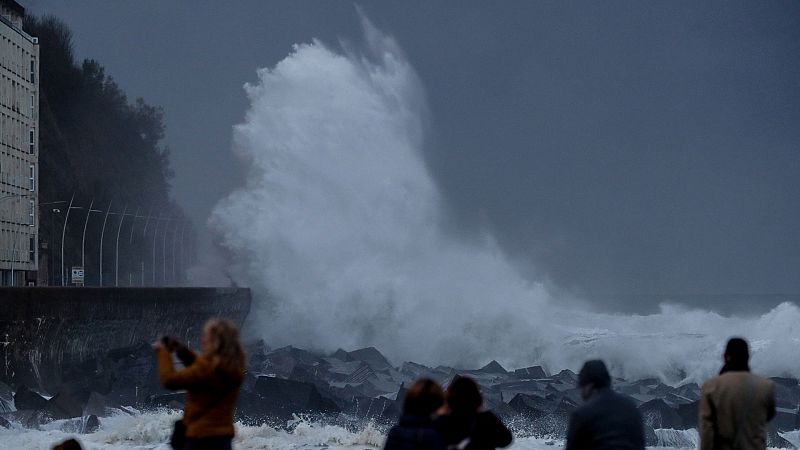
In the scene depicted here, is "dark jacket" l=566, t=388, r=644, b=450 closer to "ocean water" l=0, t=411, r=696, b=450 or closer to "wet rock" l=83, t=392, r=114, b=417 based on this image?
"ocean water" l=0, t=411, r=696, b=450

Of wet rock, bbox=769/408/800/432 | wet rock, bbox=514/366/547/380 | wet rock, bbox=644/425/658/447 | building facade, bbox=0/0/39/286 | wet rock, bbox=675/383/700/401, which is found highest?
building facade, bbox=0/0/39/286

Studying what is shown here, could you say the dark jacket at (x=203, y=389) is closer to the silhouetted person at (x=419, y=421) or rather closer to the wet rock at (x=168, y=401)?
the silhouetted person at (x=419, y=421)

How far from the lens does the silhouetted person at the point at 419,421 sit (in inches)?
235

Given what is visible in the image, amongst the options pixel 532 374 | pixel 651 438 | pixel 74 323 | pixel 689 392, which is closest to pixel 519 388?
pixel 689 392

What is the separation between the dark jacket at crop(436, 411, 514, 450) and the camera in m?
6.48

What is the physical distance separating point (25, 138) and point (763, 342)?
3209 cm

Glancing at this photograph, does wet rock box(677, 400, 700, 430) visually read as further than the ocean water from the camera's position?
Yes

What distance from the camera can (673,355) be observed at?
3731 cm

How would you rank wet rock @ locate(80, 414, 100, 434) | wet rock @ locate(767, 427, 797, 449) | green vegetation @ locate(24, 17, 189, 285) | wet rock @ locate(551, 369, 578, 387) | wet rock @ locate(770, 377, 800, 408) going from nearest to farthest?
wet rock @ locate(767, 427, 797, 449) → wet rock @ locate(80, 414, 100, 434) → wet rock @ locate(770, 377, 800, 408) → wet rock @ locate(551, 369, 578, 387) → green vegetation @ locate(24, 17, 189, 285)

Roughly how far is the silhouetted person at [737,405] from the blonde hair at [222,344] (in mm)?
2785

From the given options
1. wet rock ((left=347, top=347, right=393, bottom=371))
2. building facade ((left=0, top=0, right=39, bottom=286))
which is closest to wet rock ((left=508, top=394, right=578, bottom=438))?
wet rock ((left=347, top=347, right=393, bottom=371))

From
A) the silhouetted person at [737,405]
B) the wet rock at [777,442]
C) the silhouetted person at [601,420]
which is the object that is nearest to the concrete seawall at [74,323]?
the wet rock at [777,442]

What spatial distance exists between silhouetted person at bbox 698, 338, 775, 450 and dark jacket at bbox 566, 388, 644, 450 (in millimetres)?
1157

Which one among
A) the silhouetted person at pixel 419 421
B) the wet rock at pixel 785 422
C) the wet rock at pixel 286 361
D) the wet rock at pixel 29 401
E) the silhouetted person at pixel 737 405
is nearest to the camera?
the silhouetted person at pixel 419 421
